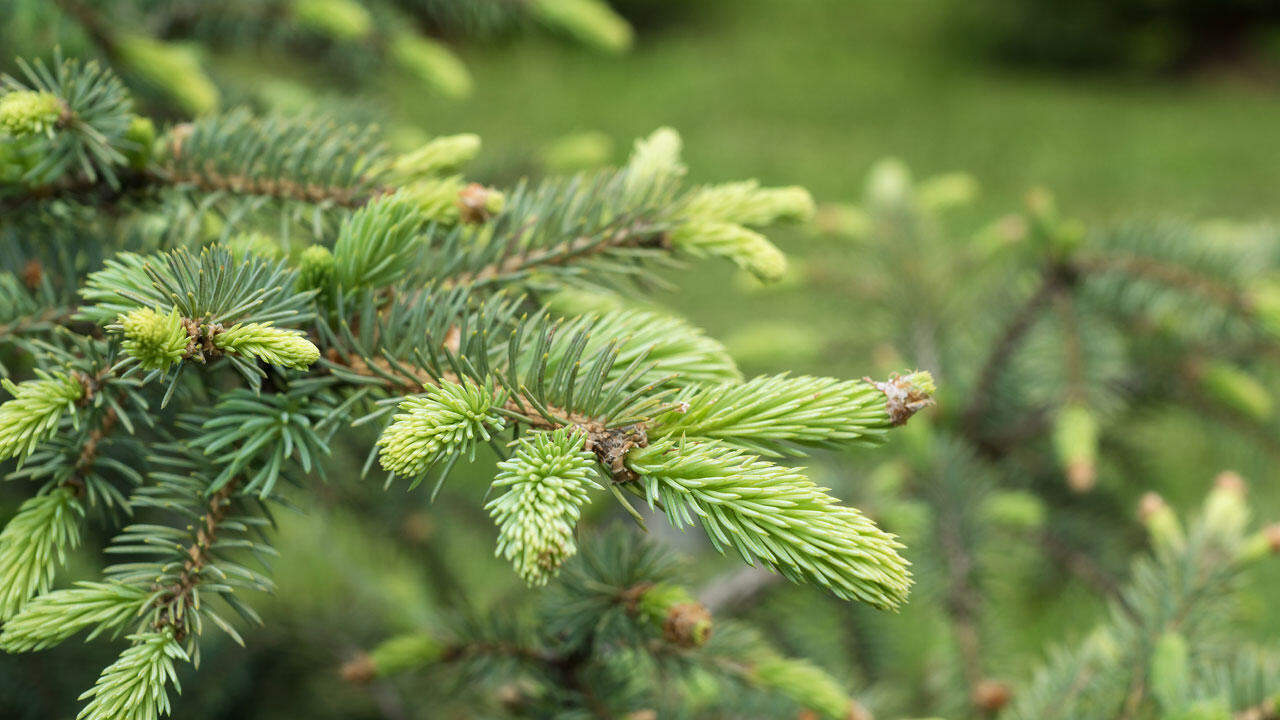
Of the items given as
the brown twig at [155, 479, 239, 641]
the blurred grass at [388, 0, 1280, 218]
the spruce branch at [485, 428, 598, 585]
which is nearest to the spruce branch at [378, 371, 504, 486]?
the spruce branch at [485, 428, 598, 585]

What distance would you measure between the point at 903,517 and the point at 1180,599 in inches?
12.6

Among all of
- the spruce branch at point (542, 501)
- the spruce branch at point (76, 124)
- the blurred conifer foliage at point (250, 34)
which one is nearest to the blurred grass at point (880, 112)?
the blurred conifer foliage at point (250, 34)

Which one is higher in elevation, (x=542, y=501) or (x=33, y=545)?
(x=542, y=501)

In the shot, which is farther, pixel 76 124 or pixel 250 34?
pixel 250 34

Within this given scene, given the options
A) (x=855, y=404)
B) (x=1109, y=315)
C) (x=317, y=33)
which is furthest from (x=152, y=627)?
(x=1109, y=315)

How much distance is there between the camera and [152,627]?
58cm

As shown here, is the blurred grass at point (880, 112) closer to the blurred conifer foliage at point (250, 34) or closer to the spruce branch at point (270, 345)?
the blurred conifer foliage at point (250, 34)

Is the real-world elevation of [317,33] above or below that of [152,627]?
above

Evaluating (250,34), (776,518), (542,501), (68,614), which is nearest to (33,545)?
(68,614)

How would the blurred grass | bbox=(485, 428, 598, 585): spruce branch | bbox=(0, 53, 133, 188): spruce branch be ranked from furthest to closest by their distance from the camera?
1. the blurred grass
2. bbox=(0, 53, 133, 188): spruce branch
3. bbox=(485, 428, 598, 585): spruce branch

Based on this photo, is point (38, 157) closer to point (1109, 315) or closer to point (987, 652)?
point (987, 652)

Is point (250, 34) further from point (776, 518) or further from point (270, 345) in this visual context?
point (776, 518)

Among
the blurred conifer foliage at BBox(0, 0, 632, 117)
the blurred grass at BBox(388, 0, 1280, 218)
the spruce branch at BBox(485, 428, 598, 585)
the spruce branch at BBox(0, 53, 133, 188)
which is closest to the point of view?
the spruce branch at BBox(485, 428, 598, 585)

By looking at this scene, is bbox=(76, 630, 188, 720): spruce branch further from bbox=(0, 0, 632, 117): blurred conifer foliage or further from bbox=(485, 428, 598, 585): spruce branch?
bbox=(0, 0, 632, 117): blurred conifer foliage
